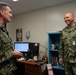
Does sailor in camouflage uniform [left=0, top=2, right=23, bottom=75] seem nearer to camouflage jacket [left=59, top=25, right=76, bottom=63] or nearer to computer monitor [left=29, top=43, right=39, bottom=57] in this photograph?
camouflage jacket [left=59, top=25, right=76, bottom=63]

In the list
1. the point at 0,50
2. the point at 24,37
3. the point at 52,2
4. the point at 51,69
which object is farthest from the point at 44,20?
the point at 0,50

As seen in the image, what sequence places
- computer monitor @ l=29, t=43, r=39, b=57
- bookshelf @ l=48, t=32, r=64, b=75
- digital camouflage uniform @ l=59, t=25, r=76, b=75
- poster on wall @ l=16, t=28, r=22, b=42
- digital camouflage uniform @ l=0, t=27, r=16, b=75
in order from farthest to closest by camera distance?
poster on wall @ l=16, t=28, r=22, b=42 → computer monitor @ l=29, t=43, r=39, b=57 → bookshelf @ l=48, t=32, r=64, b=75 → digital camouflage uniform @ l=59, t=25, r=76, b=75 → digital camouflage uniform @ l=0, t=27, r=16, b=75

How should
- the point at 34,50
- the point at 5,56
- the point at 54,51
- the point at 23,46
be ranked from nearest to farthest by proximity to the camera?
the point at 5,56 → the point at 54,51 → the point at 34,50 → the point at 23,46

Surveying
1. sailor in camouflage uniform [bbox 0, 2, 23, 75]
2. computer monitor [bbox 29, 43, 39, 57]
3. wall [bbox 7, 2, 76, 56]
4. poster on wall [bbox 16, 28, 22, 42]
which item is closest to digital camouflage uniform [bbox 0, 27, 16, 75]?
sailor in camouflage uniform [bbox 0, 2, 23, 75]

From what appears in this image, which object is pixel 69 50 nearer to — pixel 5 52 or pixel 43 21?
pixel 5 52

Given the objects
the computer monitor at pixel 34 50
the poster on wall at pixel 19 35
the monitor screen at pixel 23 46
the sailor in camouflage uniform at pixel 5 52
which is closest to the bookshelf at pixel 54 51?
the computer monitor at pixel 34 50

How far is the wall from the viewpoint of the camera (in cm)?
360

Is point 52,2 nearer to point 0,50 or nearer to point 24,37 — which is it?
point 24,37

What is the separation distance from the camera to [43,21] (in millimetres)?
4008

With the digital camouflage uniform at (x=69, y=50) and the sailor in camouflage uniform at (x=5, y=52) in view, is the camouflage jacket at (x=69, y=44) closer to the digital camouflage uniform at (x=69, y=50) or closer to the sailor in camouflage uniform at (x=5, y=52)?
the digital camouflage uniform at (x=69, y=50)

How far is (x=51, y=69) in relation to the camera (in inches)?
131

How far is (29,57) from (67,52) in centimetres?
152

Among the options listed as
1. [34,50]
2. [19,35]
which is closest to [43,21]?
[34,50]

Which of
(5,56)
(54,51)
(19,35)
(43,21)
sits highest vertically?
(43,21)
